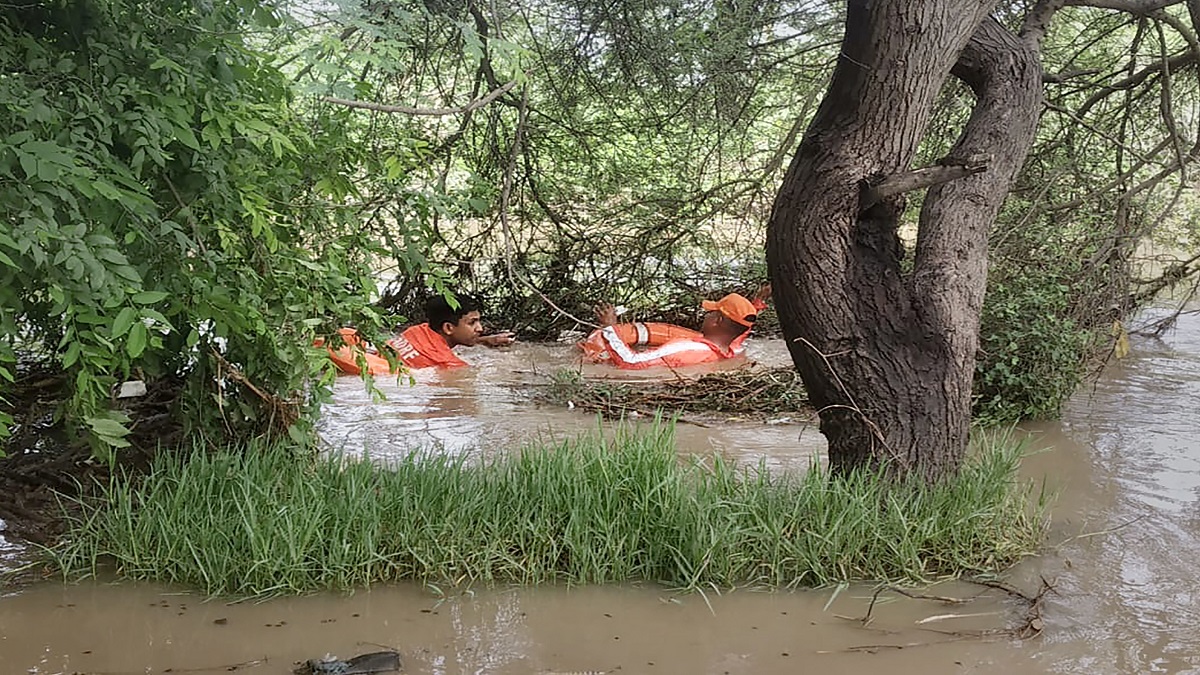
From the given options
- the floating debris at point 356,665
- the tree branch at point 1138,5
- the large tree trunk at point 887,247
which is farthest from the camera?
the tree branch at point 1138,5

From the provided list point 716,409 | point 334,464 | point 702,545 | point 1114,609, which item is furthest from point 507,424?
point 1114,609

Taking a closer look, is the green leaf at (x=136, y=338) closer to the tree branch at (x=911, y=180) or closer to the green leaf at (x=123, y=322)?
the green leaf at (x=123, y=322)

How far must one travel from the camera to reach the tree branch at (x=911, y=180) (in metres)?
4.82

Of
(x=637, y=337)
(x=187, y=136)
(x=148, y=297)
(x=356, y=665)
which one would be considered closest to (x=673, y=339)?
(x=637, y=337)

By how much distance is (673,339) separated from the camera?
1061 cm

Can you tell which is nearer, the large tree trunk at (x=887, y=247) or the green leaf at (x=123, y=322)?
the green leaf at (x=123, y=322)

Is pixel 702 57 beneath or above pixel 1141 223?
above

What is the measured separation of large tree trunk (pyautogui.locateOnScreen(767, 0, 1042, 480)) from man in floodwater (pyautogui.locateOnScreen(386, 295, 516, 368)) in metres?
4.89

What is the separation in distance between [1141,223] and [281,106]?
573 cm

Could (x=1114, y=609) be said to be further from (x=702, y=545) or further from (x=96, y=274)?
(x=96, y=274)

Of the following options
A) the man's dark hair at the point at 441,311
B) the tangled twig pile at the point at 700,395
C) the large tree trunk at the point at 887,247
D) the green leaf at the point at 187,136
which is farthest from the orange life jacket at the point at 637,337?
the green leaf at the point at 187,136

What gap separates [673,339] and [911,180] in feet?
19.0

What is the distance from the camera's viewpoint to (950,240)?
17.7ft

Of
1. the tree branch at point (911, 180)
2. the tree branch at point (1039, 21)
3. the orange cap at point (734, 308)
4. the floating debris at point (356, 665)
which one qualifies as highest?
the tree branch at point (1039, 21)
